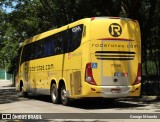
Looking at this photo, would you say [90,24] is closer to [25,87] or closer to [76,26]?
[76,26]

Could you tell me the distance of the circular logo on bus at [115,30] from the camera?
1808 cm

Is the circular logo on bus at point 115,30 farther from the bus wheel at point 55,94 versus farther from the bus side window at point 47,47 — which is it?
the bus side window at point 47,47

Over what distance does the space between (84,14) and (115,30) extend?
33.5ft

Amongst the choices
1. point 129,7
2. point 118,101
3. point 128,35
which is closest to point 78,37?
point 128,35

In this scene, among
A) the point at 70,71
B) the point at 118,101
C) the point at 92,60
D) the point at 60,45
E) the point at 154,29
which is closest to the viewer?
the point at 92,60

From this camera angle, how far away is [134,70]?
1842 cm

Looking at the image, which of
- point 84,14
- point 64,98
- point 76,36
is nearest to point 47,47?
point 64,98

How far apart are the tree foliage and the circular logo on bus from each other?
679 centimetres

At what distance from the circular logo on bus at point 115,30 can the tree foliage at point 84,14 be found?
679cm

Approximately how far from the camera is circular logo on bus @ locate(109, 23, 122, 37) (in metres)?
18.1

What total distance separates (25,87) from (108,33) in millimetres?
10084

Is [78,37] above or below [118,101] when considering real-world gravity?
above

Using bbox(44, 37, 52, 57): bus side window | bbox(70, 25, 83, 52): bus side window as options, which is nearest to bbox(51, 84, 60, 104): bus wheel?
bbox(44, 37, 52, 57): bus side window

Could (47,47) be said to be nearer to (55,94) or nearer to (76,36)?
(55,94)
